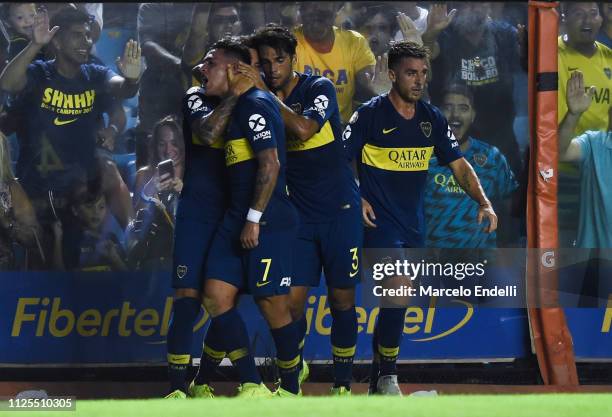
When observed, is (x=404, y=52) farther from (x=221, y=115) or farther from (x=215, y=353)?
(x=215, y=353)

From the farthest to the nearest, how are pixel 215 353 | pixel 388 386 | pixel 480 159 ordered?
pixel 480 159
pixel 388 386
pixel 215 353

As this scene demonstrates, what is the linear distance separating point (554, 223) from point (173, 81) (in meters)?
2.82

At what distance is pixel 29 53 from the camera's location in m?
9.23

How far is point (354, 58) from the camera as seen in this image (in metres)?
9.46

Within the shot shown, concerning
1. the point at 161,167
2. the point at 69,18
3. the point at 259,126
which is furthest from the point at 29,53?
the point at 259,126

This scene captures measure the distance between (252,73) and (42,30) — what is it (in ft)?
6.62

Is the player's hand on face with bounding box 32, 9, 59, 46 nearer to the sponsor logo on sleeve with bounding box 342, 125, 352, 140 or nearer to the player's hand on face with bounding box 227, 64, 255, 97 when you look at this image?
the player's hand on face with bounding box 227, 64, 255, 97

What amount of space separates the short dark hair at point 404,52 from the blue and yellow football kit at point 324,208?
25.8 inches

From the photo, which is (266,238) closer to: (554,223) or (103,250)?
(103,250)

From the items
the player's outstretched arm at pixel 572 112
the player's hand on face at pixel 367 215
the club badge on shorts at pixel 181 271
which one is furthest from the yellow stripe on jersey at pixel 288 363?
the player's outstretched arm at pixel 572 112

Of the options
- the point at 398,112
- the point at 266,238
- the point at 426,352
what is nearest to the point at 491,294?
A: the point at 426,352

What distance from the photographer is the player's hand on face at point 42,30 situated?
9227 millimetres

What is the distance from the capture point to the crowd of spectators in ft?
30.4

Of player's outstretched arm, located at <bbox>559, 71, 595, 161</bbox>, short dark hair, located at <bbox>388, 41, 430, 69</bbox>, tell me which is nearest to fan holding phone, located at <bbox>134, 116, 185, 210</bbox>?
short dark hair, located at <bbox>388, 41, 430, 69</bbox>
